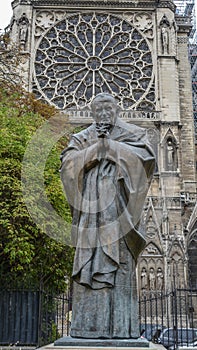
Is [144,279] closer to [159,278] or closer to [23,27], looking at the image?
[159,278]

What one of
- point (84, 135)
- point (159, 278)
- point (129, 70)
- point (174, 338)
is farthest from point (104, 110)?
point (129, 70)

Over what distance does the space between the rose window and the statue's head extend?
20575mm

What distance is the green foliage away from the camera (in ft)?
34.0

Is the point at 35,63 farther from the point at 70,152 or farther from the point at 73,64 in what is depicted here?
the point at 70,152

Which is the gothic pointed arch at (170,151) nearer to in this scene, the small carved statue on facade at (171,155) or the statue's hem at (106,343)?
the small carved statue on facade at (171,155)

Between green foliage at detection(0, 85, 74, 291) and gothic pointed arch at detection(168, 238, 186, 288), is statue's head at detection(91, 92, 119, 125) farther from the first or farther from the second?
gothic pointed arch at detection(168, 238, 186, 288)

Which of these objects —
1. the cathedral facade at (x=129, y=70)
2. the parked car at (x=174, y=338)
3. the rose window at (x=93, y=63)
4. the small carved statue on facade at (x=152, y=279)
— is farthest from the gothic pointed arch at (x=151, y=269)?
the rose window at (x=93, y=63)

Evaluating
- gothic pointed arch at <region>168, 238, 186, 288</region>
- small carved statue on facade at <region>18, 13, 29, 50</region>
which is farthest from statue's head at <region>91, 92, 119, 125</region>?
small carved statue on facade at <region>18, 13, 29, 50</region>

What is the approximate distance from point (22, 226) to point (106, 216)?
7.64 m

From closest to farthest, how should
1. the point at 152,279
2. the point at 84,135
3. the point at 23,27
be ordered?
the point at 84,135
the point at 152,279
the point at 23,27

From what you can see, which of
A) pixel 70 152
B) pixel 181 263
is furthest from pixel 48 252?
pixel 181 263

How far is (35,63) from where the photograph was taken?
24969 millimetres

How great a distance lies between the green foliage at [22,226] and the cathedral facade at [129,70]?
35.2ft

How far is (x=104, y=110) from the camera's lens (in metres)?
3.83
